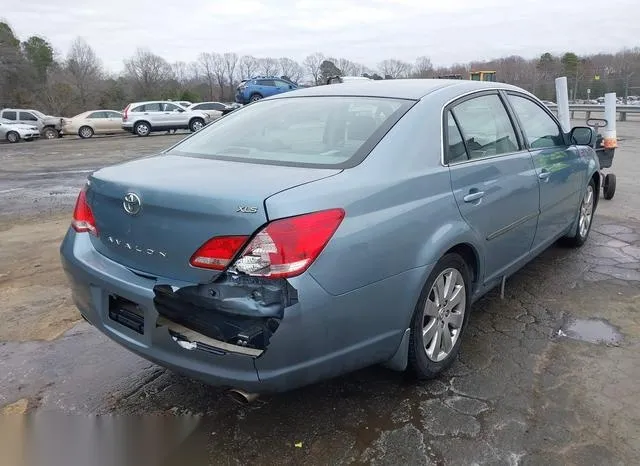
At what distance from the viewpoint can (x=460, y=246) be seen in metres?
3.04

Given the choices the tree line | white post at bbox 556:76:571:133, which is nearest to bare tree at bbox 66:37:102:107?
the tree line

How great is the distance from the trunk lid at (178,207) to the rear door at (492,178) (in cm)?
95

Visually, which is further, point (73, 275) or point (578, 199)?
point (578, 199)

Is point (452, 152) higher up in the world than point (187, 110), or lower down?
lower down

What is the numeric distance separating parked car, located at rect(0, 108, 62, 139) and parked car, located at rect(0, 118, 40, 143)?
82 centimetres

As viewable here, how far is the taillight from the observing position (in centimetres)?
276

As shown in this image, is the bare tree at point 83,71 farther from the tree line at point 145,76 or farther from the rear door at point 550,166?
the rear door at point 550,166

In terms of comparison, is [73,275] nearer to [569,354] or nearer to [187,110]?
[569,354]

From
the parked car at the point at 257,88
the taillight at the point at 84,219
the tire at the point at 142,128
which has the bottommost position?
the taillight at the point at 84,219

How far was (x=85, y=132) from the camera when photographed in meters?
28.3

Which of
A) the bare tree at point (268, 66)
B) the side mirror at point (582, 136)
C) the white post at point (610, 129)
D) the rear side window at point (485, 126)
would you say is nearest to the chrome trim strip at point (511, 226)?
the rear side window at point (485, 126)

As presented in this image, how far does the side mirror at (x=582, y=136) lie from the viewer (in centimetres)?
467

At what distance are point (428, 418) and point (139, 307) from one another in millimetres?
1478

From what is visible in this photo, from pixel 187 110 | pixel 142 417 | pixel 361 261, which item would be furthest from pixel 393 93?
pixel 187 110
